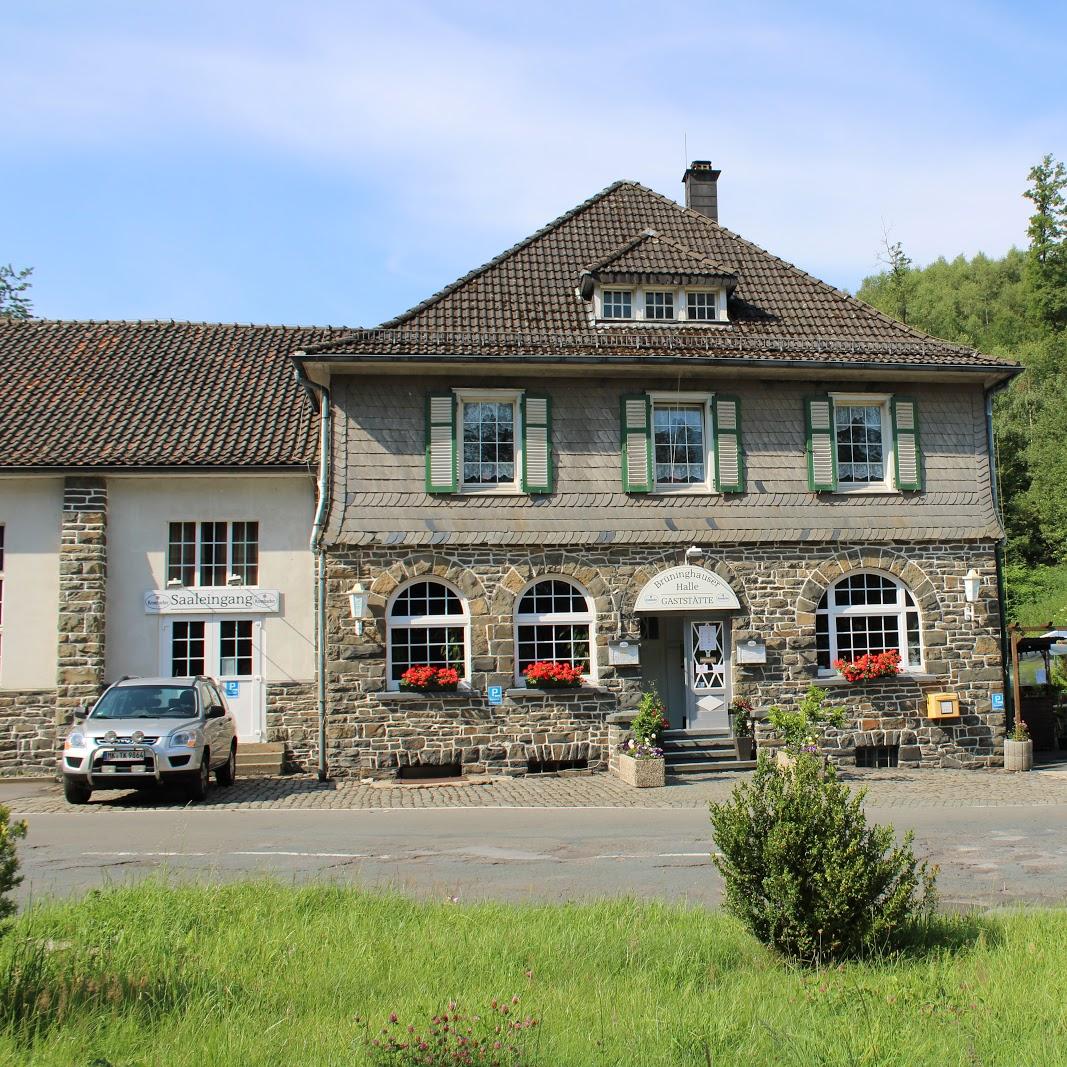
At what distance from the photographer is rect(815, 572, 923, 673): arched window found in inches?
747

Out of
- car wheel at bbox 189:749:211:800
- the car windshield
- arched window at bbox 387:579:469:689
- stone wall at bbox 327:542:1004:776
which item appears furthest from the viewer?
arched window at bbox 387:579:469:689

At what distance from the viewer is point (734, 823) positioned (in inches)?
266

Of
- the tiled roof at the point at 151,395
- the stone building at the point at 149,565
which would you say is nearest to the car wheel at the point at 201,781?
the stone building at the point at 149,565

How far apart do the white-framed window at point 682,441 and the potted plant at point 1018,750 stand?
6.44 meters

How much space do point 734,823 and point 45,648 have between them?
15803 mm

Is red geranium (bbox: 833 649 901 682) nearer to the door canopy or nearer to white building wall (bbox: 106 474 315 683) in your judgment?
the door canopy

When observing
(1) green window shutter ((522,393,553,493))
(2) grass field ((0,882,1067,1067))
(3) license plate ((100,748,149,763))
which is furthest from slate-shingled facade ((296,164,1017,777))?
(2) grass field ((0,882,1067,1067))

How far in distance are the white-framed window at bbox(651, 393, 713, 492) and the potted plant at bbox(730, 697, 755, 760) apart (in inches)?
144

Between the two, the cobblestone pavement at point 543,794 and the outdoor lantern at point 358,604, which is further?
the outdoor lantern at point 358,604

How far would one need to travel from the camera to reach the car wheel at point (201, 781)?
Answer: 15.0 metres

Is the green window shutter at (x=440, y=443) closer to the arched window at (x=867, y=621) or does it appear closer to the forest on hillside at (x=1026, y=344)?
the arched window at (x=867, y=621)

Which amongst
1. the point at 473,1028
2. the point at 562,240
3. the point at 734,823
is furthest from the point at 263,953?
the point at 562,240

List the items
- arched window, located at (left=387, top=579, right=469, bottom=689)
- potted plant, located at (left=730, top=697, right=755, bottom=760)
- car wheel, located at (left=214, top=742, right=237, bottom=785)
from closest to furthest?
car wheel, located at (left=214, top=742, right=237, bottom=785) < arched window, located at (left=387, top=579, right=469, bottom=689) < potted plant, located at (left=730, top=697, right=755, bottom=760)

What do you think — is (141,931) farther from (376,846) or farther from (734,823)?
(376,846)
